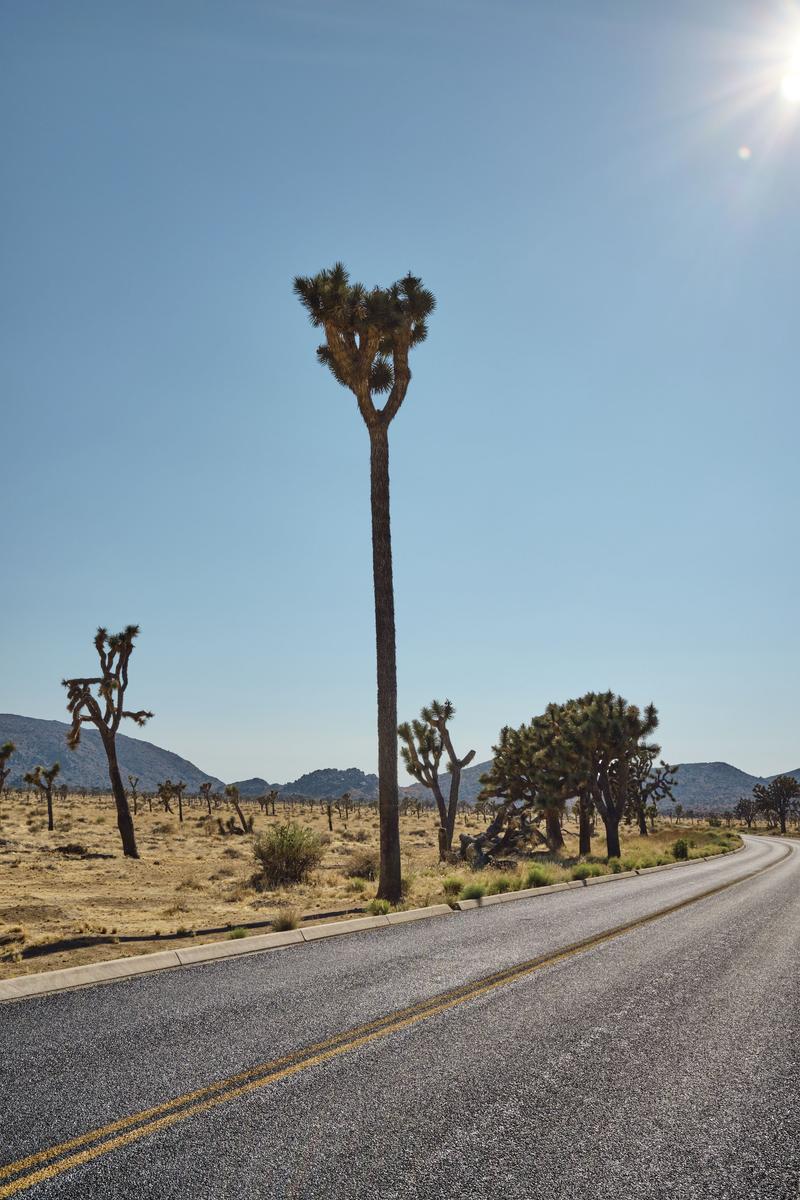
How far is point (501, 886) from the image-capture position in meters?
17.2

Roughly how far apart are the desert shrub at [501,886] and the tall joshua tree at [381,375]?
255 centimetres

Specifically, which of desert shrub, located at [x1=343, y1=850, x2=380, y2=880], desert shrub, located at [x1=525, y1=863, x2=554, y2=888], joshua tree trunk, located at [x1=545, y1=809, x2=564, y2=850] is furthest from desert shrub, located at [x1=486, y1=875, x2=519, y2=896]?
joshua tree trunk, located at [x1=545, y1=809, x2=564, y2=850]

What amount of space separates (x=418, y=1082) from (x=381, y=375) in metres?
16.2

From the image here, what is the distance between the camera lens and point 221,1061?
4723 millimetres

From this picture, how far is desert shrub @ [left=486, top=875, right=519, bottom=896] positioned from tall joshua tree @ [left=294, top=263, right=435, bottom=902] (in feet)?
8.37

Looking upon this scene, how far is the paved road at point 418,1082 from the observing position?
11.0ft

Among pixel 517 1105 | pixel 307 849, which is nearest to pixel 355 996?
pixel 517 1105

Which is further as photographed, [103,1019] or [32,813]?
[32,813]

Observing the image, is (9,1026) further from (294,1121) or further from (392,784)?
(392,784)

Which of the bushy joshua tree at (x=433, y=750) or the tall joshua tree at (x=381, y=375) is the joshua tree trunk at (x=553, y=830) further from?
the tall joshua tree at (x=381, y=375)

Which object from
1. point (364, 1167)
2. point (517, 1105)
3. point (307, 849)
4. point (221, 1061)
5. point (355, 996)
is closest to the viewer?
point (364, 1167)

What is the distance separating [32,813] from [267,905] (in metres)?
45.6

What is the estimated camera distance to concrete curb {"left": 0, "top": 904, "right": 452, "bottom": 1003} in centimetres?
685

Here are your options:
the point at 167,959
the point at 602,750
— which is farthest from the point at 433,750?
the point at 167,959
